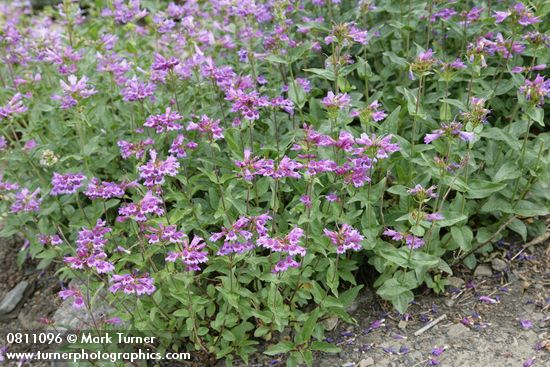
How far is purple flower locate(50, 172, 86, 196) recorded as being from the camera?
11.7 feet

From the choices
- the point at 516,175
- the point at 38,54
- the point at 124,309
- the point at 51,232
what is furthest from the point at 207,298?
the point at 38,54

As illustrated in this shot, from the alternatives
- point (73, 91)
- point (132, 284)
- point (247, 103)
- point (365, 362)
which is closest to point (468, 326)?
point (365, 362)

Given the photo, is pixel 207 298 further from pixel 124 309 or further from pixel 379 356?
pixel 379 356

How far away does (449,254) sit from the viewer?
380 cm

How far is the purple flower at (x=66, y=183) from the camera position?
3561mm

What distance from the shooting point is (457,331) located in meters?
3.40

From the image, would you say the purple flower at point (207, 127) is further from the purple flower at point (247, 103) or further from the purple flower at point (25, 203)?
the purple flower at point (25, 203)

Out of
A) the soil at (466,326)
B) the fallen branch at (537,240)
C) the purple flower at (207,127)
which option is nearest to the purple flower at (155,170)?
the purple flower at (207,127)

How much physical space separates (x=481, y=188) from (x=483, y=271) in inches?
26.7

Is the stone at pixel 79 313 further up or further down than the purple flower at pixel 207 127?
further down

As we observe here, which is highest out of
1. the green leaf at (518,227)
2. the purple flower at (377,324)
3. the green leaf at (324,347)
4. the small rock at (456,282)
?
the green leaf at (518,227)

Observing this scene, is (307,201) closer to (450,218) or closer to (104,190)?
(450,218)

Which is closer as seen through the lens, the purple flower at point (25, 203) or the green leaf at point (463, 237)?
the green leaf at point (463, 237)

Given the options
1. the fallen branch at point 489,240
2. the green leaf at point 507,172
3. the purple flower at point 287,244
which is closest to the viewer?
the purple flower at point 287,244
